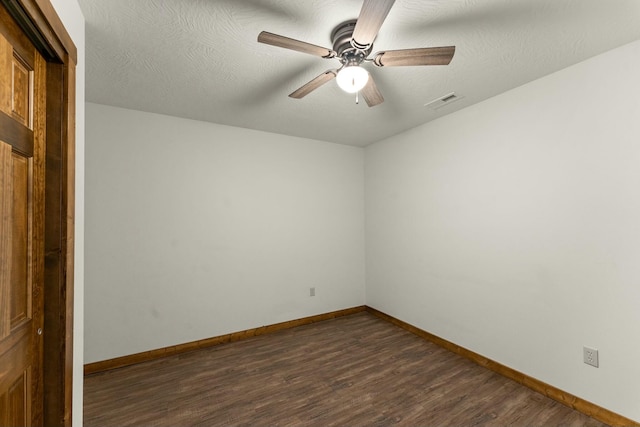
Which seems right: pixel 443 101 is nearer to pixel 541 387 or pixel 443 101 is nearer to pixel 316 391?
pixel 541 387

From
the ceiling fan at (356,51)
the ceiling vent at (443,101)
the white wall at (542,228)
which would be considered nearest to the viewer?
the ceiling fan at (356,51)

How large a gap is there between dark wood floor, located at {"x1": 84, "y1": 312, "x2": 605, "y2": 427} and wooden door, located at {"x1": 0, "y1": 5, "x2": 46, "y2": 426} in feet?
3.72

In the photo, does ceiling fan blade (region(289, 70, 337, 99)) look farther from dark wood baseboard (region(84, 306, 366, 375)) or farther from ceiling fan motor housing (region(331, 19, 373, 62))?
dark wood baseboard (region(84, 306, 366, 375))

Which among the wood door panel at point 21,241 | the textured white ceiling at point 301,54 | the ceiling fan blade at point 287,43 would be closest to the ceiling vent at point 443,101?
the textured white ceiling at point 301,54

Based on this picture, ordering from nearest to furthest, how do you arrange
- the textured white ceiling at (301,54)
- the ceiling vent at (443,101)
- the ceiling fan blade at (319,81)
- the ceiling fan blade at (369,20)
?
the ceiling fan blade at (369,20) < the textured white ceiling at (301,54) < the ceiling fan blade at (319,81) < the ceiling vent at (443,101)

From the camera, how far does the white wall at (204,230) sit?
268 centimetres

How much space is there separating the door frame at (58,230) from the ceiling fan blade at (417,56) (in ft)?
5.13

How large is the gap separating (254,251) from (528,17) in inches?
124

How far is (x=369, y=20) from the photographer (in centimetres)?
128

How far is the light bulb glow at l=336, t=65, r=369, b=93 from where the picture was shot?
1588mm

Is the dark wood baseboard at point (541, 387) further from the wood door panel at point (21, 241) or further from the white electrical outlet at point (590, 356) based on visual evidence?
the wood door panel at point (21, 241)

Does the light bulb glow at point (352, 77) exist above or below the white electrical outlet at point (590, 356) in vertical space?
above

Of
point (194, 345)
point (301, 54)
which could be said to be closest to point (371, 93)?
point (301, 54)

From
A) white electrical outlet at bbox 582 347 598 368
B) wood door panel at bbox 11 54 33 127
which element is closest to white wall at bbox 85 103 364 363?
wood door panel at bbox 11 54 33 127
